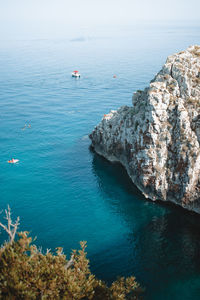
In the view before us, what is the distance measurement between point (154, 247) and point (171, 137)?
2490 cm

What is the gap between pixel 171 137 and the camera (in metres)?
62.7

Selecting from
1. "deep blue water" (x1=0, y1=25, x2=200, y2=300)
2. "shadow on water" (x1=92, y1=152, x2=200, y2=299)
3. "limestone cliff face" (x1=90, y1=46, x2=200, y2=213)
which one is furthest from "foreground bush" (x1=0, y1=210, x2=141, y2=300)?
"limestone cliff face" (x1=90, y1=46, x2=200, y2=213)

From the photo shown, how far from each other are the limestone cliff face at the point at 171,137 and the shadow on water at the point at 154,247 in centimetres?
370

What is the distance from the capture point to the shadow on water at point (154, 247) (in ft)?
143

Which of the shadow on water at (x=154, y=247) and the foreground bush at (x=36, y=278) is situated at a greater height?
the foreground bush at (x=36, y=278)

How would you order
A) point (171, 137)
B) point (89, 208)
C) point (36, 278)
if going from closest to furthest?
point (36, 278) → point (89, 208) → point (171, 137)

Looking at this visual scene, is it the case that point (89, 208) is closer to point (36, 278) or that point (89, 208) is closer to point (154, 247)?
point (154, 247)

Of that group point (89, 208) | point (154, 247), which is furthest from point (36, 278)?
point (89, 208)

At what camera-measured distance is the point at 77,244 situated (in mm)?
50688

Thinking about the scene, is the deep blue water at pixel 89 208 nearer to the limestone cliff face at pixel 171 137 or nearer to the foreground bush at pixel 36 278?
the limestone cliff face at pixel 171 137

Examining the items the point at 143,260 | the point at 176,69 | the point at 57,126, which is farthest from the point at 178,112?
the point at 57,126

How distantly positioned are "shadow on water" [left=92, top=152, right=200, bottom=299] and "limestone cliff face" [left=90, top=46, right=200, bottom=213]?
3.70 m

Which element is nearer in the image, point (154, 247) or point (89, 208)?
point (154, 247)

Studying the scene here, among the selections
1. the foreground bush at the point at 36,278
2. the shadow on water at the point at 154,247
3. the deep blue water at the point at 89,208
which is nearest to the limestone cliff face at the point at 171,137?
the shadow on water at the point at 154,247
